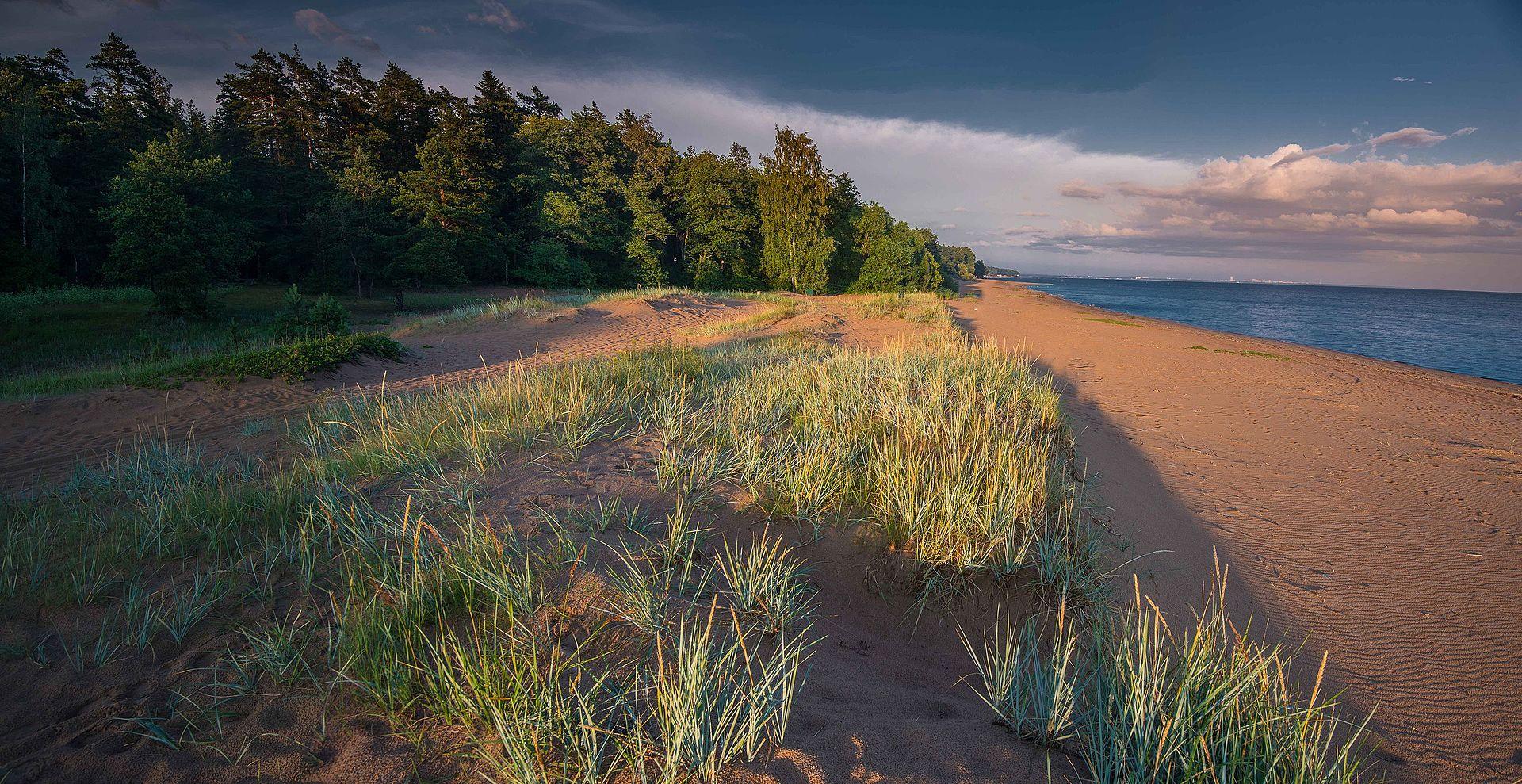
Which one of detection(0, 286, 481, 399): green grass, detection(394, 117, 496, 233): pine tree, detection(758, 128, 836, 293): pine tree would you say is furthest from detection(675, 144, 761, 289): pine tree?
detection(0, 286, 481, 399): green grass

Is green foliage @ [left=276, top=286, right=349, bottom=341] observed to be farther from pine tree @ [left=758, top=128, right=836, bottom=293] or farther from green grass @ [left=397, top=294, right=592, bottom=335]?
pine tree @ [left=758, top=128, right=836, bottom=293]

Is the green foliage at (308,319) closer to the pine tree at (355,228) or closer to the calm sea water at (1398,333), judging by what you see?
the pine tree at (355,228)

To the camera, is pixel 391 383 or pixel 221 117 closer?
pixel 391 383

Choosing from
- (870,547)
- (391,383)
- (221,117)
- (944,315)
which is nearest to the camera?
(870,547)

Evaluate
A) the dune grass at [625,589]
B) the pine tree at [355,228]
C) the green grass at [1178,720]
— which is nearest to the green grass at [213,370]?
the dune grass at [625,589]

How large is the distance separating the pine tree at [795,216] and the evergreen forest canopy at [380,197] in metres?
0.11

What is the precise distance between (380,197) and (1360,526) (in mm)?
37867

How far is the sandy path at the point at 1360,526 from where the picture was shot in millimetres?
3373

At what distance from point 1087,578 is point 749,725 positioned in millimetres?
2793

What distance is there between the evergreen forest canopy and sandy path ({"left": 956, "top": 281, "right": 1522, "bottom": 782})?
25875 millimetres

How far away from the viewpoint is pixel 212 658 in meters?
2.46

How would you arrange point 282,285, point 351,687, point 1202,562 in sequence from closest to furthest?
point 351,687, point 1202,562, point 282,285

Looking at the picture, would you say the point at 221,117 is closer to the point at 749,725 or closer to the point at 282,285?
the point at 282,285

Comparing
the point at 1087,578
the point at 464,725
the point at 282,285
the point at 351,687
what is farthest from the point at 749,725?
the point at 282,285
